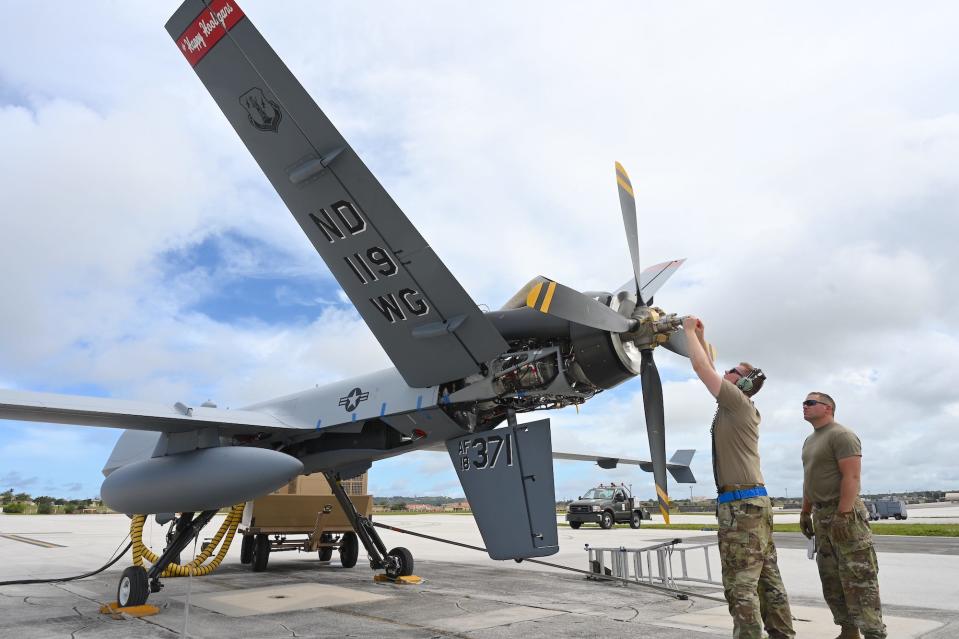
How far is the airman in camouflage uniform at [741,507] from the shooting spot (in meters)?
4.29

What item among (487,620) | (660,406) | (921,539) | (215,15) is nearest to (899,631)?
(660,406)

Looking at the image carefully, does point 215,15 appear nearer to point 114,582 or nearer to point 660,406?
point 660,406

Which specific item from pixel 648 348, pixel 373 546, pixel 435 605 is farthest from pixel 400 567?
pixel 648 348

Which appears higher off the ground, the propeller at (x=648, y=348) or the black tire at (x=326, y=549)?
the propeller at (x=648, y=348)

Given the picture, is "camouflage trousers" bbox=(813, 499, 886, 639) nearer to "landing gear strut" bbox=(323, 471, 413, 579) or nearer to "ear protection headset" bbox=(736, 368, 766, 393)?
"ear protection headset" bbox=(736, 368, 766, 393)

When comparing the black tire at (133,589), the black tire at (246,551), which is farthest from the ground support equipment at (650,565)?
the black tire at (246,551)

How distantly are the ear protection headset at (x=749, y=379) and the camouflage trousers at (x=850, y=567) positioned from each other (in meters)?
1.34

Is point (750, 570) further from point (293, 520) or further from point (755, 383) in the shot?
point (293, 520)

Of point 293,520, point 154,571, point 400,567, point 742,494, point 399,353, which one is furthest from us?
point 293,520

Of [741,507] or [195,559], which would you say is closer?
[741,507]

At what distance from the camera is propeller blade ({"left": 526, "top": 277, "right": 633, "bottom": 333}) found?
16.1 feet

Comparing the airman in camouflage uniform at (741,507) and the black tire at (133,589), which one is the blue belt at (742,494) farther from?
the black tire at (133,589)

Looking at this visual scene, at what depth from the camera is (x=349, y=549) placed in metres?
12.4

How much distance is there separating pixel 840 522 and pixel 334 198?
520 cm
